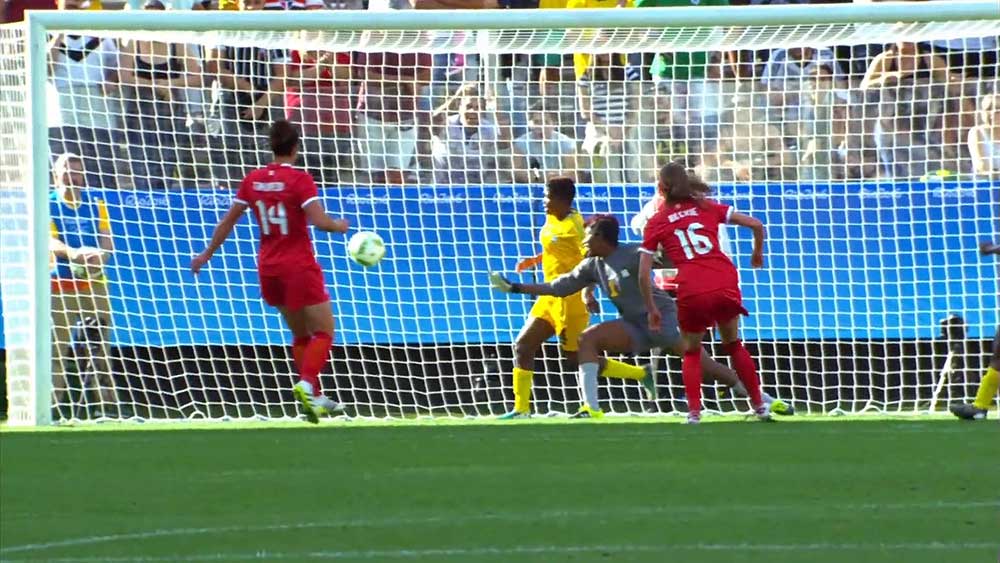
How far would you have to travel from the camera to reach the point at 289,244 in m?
12.5

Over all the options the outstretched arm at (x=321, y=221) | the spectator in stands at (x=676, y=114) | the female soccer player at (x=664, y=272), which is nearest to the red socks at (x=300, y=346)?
the outstretched arm at (x=321, y=221)

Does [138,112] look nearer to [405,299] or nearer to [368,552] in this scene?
[405,299]

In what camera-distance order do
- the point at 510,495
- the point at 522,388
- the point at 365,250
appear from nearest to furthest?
the point at 510,495
the point at 365,250
the point at 522,388

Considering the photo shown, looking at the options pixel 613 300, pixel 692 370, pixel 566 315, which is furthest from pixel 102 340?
pixel 692 370

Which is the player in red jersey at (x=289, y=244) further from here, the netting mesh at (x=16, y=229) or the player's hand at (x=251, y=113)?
the player's hand at (x=251, y=113)

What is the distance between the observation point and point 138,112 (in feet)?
48.1

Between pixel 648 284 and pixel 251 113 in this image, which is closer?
pixel 648 284

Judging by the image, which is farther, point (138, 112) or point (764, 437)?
point (138, 112)

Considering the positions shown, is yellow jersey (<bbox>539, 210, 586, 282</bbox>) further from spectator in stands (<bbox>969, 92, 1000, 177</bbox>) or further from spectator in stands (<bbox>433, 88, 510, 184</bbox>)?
spectator in stands (<bbox>969, 92, 1000, 177</bbox>)

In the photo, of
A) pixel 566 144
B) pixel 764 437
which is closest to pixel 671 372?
pixel 566 144

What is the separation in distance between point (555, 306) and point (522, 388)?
640 mm

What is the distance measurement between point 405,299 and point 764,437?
502cm

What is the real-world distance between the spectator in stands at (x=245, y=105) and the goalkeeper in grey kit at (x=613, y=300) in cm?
270

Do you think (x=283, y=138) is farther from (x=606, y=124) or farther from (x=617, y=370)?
(x=606, y=124)
